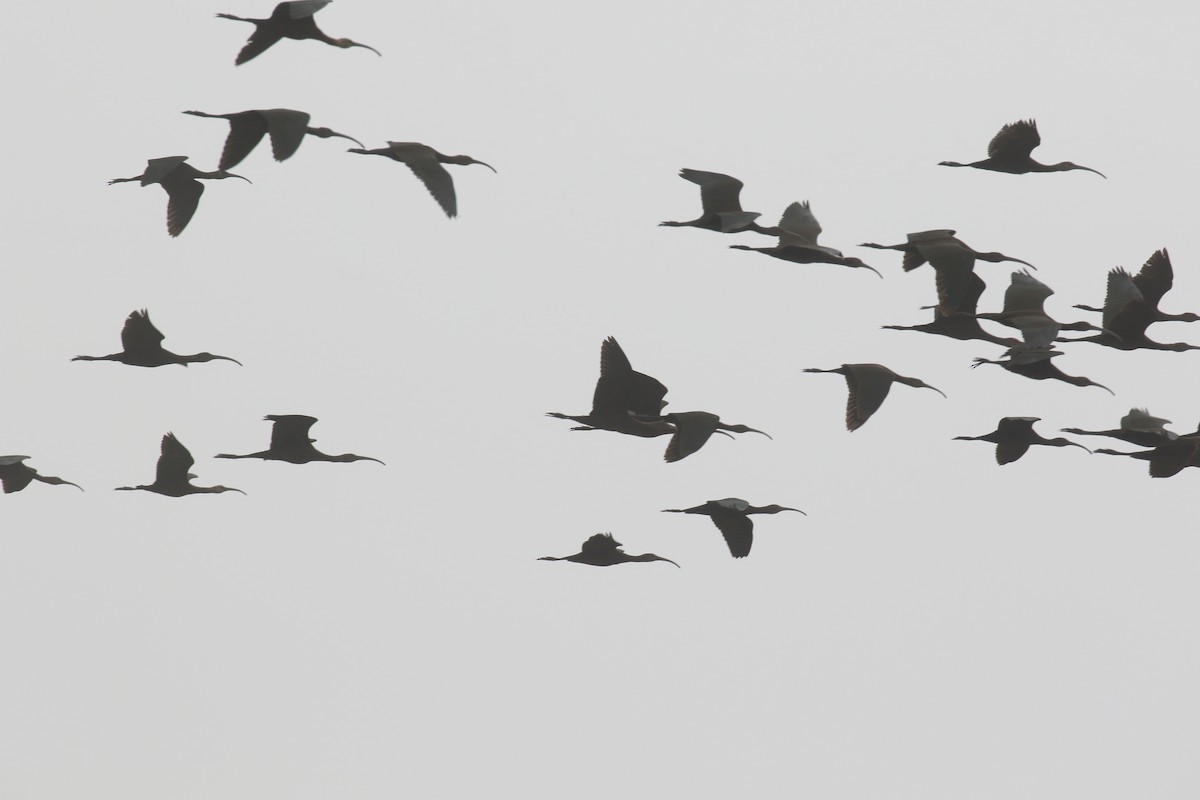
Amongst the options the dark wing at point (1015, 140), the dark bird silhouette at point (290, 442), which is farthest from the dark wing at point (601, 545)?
the dark wing at point (1015, 140)

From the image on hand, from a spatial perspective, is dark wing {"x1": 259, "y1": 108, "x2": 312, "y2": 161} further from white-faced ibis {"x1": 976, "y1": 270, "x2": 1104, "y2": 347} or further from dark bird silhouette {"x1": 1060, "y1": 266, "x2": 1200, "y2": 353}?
dark bird silhouette {"x1": 1060, "y1": 266, "x2": 1200, "y2": 353}

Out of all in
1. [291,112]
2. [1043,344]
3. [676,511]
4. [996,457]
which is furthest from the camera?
[996,457]

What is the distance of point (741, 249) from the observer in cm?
2381

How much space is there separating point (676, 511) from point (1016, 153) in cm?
598

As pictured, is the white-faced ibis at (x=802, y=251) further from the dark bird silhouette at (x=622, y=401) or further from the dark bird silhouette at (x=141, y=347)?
the dark bird silhouette at (x=141, y=347)

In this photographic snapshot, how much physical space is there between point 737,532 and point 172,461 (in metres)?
7.18

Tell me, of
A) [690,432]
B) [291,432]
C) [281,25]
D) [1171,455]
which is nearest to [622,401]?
[690,432]

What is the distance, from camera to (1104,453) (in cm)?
2612

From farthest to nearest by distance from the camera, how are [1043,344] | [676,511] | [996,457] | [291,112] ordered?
[996,457] → [676,511] → [1043,344] → [291,112]

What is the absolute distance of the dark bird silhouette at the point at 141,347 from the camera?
25281 mm

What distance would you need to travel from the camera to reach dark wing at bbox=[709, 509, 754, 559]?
87.5 ft

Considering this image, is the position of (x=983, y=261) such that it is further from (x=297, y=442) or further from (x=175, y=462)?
(x=175, y=462)

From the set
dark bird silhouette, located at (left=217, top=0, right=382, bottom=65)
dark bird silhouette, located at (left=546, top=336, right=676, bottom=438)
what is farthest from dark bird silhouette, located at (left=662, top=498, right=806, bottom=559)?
dark bird silhouette, located at (left=217, top=0, right=382, bottom=65)

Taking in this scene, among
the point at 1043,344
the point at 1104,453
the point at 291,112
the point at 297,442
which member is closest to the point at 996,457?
the point at 1104,453
